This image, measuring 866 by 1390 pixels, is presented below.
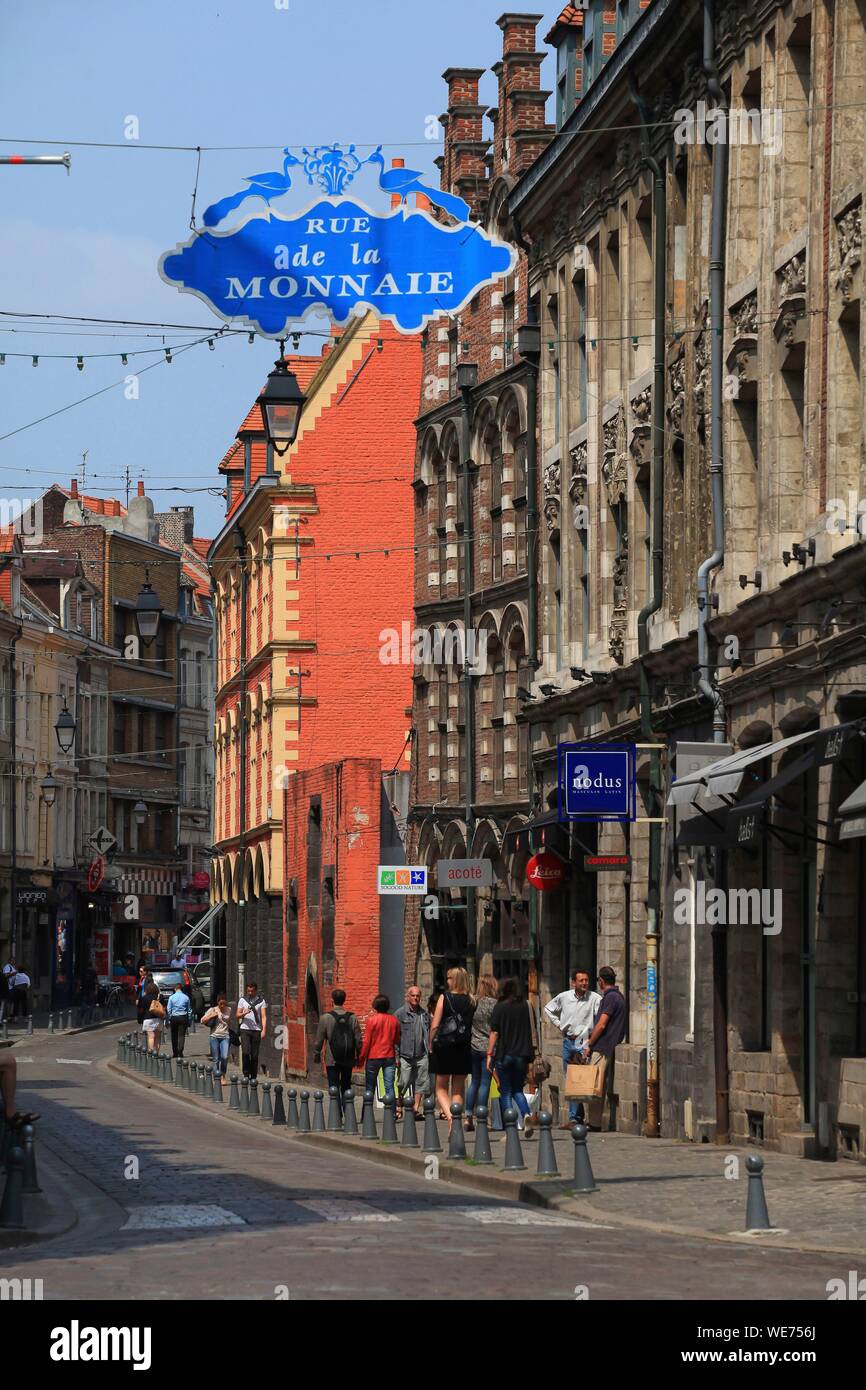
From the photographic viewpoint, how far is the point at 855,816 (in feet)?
64.4

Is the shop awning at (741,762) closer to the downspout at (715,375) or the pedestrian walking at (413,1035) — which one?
the downspout at (715,375)

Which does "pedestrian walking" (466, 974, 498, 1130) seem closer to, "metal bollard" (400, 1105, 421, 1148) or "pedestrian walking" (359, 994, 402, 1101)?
"metal bollard" (400, 1105, 421, 1148)

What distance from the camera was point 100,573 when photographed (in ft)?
328

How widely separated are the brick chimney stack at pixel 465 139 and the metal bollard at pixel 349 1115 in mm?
19855

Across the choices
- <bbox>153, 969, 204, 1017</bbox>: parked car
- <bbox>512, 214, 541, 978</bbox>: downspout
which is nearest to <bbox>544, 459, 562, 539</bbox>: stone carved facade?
<bbox>512, 214, 541, 978</bbox>: downspout

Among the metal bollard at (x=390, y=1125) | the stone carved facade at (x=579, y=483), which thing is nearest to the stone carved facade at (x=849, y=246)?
the metal bollard at (x=390, y=1125)

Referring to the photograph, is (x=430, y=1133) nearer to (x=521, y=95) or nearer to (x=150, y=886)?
(x=521, y=95)

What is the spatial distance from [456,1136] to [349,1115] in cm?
581

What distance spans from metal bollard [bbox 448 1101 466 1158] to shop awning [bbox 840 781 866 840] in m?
5.60

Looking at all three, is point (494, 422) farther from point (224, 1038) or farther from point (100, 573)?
point (100, 573)

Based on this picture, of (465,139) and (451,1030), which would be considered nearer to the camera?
(451,1030)

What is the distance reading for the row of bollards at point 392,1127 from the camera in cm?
1789

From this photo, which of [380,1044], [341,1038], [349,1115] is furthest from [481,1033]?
[341,1038]

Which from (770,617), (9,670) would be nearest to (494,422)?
(770,617)
